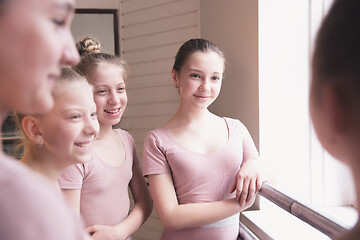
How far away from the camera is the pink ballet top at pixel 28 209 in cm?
31

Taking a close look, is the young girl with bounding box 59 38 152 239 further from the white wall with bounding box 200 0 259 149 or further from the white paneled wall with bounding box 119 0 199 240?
the white paneled wall with bounding box 119 0 199 240

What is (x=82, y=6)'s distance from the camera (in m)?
2.60

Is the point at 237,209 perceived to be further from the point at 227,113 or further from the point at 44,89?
the point at 44,89

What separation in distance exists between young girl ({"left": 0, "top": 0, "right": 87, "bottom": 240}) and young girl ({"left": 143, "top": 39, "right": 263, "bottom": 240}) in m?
1.00

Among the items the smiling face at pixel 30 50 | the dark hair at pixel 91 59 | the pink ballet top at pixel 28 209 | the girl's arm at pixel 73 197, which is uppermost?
the dark hair at pixel 91 59

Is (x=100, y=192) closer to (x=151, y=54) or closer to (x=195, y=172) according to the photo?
(x=195, y=172)

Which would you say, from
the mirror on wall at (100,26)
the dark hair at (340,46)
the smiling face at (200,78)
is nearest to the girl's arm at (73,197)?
the smiling face at (200,78)

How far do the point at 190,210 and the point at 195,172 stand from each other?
0.48ft

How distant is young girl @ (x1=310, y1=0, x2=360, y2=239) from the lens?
420 mm

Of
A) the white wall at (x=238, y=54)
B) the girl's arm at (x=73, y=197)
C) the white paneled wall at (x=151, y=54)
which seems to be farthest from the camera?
the white paneled wall at (x=151, y=54)

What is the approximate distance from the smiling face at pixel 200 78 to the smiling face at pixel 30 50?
3.45ft

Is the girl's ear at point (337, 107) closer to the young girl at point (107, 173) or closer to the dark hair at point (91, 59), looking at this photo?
the young girl at point (107, 173)

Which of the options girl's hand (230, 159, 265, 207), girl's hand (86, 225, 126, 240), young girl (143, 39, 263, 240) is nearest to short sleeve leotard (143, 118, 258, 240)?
young girl (143, 39, 263, 240)

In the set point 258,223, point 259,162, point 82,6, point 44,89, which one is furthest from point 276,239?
point 82,6
